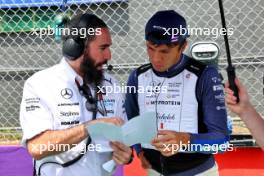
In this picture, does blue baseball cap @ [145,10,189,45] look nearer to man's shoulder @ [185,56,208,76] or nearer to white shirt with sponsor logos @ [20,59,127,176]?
man's shoulder @ [185,56,208,76]

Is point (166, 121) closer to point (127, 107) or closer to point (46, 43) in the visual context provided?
point (127, 107)

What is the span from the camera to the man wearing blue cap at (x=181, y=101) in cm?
253

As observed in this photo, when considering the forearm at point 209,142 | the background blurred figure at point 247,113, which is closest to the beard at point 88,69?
the forearm at point 209,142

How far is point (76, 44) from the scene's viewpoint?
246 centimetres

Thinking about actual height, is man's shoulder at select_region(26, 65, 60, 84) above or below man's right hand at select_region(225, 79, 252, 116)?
above

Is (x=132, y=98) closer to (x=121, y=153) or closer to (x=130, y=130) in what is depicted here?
(x=121, y=153)

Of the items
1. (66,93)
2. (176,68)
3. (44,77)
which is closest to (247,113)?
(176,68)

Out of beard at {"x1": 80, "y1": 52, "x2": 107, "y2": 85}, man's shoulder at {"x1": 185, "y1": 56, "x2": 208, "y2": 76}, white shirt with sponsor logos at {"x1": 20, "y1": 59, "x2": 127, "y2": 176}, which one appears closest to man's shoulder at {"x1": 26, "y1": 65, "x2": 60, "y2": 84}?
white shirt with sponsor logos at {"x1": 20, "y1": 59, "x2": 127, "y2": 176}

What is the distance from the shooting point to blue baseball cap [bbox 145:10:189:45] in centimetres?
253

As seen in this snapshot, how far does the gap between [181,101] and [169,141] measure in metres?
0.29

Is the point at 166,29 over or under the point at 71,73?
over

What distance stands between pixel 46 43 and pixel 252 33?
2266mm

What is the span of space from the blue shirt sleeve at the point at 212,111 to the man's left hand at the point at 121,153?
1.05 ft

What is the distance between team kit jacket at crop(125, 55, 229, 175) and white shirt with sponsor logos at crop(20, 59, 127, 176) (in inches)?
13.2
